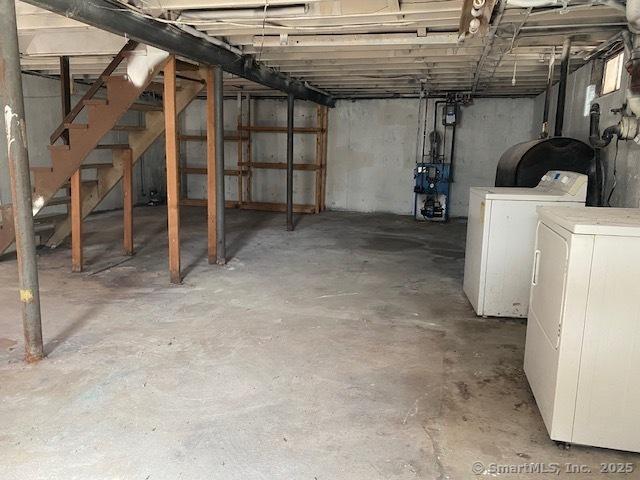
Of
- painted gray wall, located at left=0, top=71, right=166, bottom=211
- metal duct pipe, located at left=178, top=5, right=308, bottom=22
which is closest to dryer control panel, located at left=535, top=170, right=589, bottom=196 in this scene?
metal duct pipe, located at left=178, top=5, right=308, bottom=22

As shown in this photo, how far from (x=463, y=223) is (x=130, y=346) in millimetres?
6362

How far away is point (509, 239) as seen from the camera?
3.41 metres

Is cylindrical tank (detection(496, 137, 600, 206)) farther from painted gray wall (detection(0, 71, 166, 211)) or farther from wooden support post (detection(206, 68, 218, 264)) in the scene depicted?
painted gray wall (detection(0, 71, 166, 211))

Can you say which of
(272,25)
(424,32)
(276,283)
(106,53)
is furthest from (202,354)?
(106,53)

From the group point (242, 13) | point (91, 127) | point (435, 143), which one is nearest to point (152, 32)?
point (242, 13)

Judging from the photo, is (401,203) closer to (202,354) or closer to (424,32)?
(424,32)

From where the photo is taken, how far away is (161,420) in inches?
83.9

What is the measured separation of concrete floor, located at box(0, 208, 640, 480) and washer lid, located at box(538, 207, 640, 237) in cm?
93

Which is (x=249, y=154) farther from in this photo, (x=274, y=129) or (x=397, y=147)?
(x=397, y=147)

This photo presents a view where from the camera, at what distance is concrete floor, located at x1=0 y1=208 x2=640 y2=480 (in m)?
1.89

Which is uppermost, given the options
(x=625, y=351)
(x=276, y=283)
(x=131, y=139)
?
(x=131, y=139)

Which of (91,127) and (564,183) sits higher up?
(91,127)

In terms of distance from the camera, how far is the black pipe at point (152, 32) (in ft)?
9.05

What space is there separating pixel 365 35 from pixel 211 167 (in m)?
1.91
